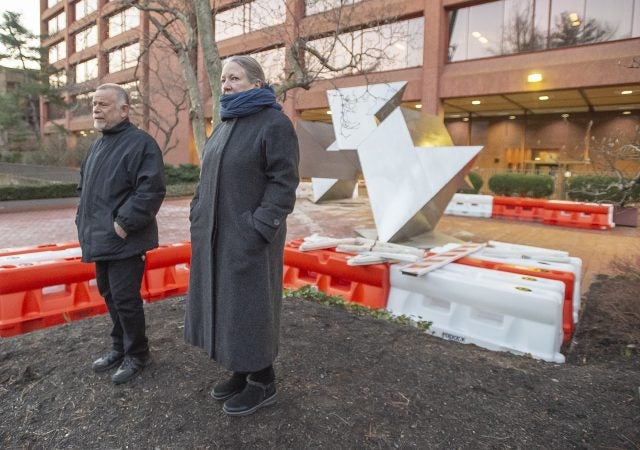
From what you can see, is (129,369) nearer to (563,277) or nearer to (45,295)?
(45,295)

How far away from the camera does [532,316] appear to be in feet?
12.7

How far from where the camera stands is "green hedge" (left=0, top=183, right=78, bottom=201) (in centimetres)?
1446

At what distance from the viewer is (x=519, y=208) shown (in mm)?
13695

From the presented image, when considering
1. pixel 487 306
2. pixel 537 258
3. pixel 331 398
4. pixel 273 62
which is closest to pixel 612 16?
pixel 273 62

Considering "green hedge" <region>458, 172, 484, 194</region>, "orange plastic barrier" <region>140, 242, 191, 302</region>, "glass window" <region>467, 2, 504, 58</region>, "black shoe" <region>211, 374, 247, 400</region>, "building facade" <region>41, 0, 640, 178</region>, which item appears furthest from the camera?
"glass window" <region>467, 2, 504, 58</region>

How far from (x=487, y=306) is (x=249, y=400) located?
2557mm

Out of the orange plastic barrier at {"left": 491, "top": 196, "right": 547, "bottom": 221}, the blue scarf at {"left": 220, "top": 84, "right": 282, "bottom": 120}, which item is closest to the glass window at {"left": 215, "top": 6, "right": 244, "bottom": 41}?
the blue scarf at {"left": 220, "top": 84, "right": 282, "bottom": 120}

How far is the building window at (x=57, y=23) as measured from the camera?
40.2 m

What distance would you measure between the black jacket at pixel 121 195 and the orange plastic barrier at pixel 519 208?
41.5 feet

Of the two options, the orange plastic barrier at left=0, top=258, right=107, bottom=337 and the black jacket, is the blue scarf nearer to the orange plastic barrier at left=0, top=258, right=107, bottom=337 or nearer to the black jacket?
the black jacket

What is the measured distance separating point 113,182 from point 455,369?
248cm

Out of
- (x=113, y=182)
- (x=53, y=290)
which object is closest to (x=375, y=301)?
(x=113, y=182)

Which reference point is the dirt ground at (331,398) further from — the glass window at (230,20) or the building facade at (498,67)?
the building facade at (498,67)

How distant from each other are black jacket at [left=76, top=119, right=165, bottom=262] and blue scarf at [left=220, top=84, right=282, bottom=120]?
73cm
